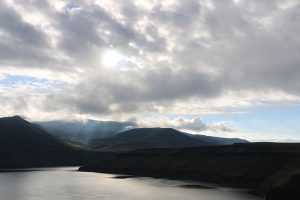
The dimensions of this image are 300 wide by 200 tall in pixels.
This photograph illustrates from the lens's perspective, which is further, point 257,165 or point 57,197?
point 257,165

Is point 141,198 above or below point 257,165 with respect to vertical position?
below

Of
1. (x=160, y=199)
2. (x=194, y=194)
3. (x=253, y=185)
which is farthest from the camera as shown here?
(x=253, y=185)

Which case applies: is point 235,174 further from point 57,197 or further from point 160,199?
point 57,197

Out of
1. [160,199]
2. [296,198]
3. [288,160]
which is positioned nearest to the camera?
[296,198]

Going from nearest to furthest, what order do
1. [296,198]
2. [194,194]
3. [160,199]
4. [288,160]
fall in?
1. [296,198]
2. [160,199]
3. [194,194]
4. [288,160]

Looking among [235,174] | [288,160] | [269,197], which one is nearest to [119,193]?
[269,197]

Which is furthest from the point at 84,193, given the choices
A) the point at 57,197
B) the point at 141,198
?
the point at 141,198

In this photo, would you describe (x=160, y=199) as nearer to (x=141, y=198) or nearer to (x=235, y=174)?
(x=141, y=198)

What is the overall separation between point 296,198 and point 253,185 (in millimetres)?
54701

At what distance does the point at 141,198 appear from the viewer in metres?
131

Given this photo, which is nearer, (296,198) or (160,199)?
(296,198)

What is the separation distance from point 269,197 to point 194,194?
2758cm

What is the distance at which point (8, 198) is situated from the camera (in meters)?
133

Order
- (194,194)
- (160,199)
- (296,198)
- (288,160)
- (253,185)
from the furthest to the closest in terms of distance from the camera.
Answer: (288,160), (253,185), (194,194), (160,199), (296,198)
